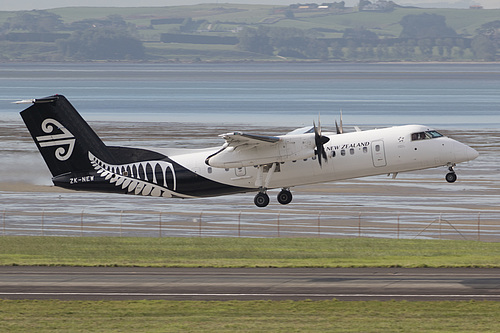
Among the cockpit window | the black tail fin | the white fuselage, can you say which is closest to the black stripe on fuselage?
the black tail fin

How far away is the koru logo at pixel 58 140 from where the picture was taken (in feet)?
176

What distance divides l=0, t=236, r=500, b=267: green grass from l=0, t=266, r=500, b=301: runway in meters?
2.93

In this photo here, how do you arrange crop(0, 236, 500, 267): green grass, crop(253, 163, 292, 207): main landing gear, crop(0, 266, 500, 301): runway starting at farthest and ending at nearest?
crop(0, 236, 500, 267): green grass < crop(253, 163, 292, 207): main landing gear < crop(0, 266, 500, 301): runway

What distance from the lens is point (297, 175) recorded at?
163ft

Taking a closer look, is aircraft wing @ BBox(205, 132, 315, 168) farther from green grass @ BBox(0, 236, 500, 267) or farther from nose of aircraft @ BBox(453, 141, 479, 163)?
green grass @ BBox(0, 236, 500, 267)

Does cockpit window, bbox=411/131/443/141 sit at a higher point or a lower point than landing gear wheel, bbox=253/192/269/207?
higher

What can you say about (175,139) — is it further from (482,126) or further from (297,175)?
(297,175)

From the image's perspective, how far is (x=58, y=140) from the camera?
53969 mm

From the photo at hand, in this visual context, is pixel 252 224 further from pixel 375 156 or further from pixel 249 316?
pixel 249 316

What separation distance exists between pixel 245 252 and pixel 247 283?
50.7 ft

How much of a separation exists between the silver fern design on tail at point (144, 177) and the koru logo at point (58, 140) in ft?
8.05

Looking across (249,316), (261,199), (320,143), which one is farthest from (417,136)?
(249,316)

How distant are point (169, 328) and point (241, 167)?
41.0ft

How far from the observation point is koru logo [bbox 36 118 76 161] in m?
53.6
